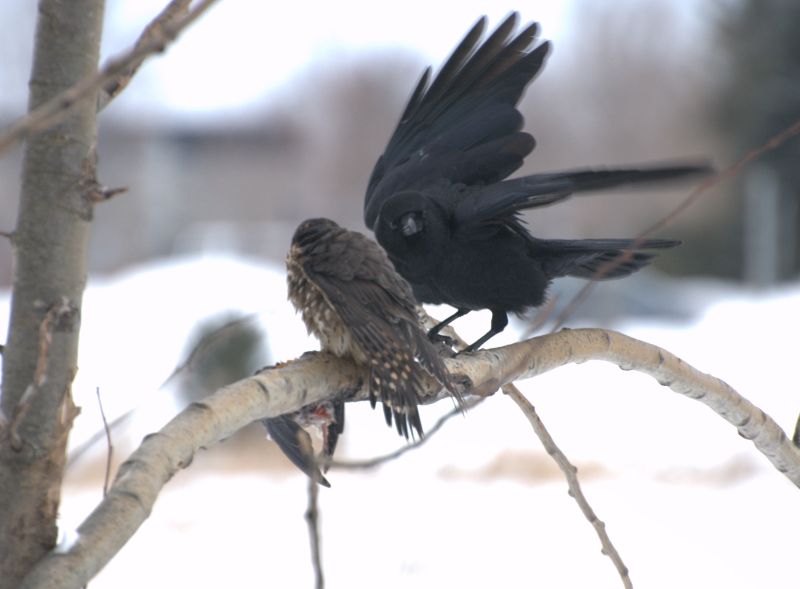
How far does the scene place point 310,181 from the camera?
28938 millimetres

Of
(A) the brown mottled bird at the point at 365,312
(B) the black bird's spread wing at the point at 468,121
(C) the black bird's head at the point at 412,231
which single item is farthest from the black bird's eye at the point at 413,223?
(A) the brown mottled bird at the point at 365,312

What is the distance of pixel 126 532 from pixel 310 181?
2813cm

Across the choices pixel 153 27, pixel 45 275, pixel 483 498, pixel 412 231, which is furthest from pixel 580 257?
pixel 483 498

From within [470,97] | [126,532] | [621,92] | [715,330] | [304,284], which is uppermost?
[621,92]

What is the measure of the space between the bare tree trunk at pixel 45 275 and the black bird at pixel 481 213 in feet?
4.87

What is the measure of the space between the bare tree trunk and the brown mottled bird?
65cm

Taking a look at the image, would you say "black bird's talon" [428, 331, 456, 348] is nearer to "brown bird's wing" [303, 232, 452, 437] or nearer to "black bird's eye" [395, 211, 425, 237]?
"black bird's eye" [395, 211, 425, 237]

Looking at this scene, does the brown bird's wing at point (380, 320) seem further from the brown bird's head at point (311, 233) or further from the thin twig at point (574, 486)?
the thin twig at point (574, 486)

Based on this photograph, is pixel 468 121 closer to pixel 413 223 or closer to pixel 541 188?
pixel 413 223

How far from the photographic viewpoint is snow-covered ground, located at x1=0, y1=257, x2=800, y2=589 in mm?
4008

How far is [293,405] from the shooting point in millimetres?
1497

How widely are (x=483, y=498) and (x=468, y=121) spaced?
8.36ft

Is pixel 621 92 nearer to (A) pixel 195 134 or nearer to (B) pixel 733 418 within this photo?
(A) pixel 195 134

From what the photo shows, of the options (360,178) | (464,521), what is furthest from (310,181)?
(464,521)
